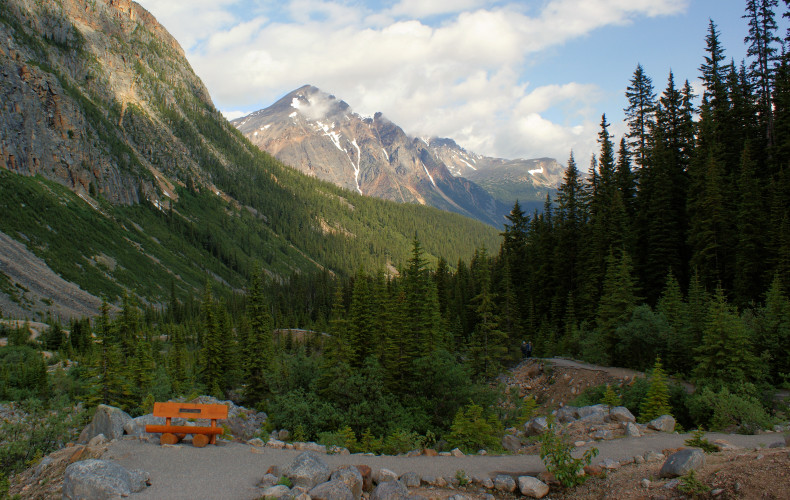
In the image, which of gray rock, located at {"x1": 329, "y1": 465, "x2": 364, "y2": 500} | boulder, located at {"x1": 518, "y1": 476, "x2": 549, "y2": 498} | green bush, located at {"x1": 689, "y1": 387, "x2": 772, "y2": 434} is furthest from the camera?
green bush, located at {"x1": 689, "y1": 387, "x2": 772, "y2": 434}

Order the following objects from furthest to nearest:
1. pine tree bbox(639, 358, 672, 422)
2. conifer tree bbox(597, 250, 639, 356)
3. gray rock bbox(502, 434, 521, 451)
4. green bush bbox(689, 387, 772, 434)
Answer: conifer tree bbox(597, 250, 639, 356)
pine tree bbox(639, 358, 672, 422)
gray rock bbox(502, 434, 521, 451)
green bush bbox(689, 387, 772, 434)

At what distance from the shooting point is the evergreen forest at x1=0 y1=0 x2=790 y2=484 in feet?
66.7

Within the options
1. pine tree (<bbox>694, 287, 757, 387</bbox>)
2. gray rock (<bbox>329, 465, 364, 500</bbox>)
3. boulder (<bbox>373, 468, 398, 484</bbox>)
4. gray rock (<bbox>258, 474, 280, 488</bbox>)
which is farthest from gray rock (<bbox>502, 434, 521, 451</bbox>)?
pine tree (<bbox>694, 287, 757, 387</bbox>)

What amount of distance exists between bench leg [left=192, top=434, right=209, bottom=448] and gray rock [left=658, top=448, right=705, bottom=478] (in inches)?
467

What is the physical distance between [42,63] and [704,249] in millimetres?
183345

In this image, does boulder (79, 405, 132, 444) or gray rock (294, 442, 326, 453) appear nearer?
boulder (79, 405, 132, 444)

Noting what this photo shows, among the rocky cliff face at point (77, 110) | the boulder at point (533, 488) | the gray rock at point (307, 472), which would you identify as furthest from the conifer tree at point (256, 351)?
the rocky cliff face at point (77, 110)

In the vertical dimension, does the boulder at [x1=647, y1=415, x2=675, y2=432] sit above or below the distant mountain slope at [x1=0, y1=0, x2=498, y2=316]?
below

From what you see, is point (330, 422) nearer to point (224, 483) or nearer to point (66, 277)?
point (224, 483)

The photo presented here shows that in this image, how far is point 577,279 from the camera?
4878 centimetres

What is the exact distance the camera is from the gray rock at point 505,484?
34.7 feet

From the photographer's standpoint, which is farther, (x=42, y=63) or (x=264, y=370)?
(x=42, y=63)

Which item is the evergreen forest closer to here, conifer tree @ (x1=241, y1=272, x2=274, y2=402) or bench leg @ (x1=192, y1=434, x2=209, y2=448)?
conifer tree @ (x1=241, y1=272, x2=274, y2=402)

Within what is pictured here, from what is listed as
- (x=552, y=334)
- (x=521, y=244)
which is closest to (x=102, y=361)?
(x=552, y=334)
